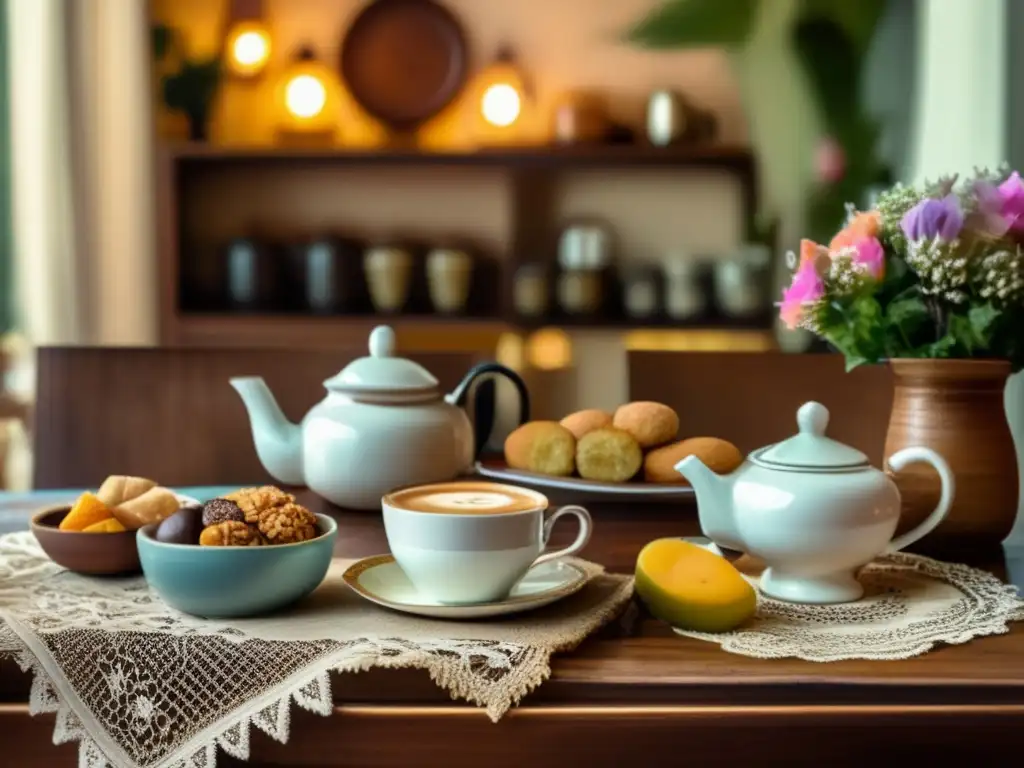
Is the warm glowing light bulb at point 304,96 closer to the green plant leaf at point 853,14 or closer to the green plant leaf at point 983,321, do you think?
the green plant leaf at point 853,14

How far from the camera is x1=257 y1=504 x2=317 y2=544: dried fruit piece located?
2.64 ft

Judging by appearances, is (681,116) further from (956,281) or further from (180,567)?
(180,567)

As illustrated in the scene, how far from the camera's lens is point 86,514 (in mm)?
904

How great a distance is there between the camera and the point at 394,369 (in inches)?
47.1

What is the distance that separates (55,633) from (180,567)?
0.29ft

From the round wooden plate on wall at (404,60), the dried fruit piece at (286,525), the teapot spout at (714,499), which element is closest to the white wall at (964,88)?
the round wooden plate on wall at (404,60)

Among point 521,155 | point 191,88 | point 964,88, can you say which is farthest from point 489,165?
point 964,88

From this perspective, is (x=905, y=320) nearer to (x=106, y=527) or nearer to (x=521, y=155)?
(x=106, y=527)

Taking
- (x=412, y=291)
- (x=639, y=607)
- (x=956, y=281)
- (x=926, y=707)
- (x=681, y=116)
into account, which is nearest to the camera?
(x=926, y=707)

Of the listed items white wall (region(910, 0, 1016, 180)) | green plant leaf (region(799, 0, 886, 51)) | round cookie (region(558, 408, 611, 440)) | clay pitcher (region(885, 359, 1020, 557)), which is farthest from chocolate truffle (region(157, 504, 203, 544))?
green plant leaf (region(799, 0, 886, 51))

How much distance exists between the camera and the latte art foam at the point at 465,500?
811 millimetres

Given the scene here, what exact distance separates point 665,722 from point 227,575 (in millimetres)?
311

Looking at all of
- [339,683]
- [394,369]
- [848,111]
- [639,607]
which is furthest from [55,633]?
[848,111]

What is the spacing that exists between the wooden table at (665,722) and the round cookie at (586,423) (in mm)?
562
